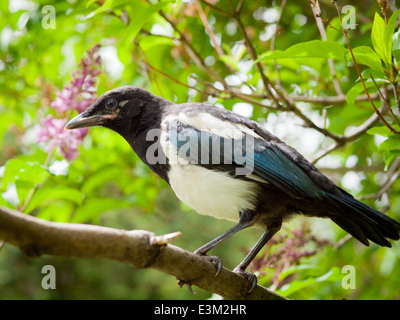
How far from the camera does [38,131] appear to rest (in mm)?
3283

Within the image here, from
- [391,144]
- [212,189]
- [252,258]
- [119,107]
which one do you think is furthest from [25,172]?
[391,144]

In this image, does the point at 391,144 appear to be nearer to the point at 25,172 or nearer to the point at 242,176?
the point at 242,176

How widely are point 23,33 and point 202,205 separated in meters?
2.57

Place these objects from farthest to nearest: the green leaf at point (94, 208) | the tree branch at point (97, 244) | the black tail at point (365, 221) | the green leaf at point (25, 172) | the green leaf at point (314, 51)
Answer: the green leaf at point (94, 208), the green leaf at point (25, 172), the black tail at point (365, 221), the green leaf at point (314, 51), the tree branch at point (97, 244)

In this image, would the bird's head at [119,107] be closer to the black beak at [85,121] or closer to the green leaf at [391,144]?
the black beak at [85,121]

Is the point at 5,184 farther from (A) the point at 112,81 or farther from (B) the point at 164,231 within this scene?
(B) the point at 164,231

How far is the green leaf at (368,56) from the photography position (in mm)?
2309

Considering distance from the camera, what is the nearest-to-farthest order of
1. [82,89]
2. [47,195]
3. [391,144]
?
[391,144] < [47,195] < [82,89]

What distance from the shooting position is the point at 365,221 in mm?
2725

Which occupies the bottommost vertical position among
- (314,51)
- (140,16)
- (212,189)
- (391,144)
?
(212,189)

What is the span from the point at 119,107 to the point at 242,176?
893mm

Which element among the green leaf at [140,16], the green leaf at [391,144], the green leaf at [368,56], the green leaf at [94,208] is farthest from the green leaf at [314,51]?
the green leaf at [94,208]

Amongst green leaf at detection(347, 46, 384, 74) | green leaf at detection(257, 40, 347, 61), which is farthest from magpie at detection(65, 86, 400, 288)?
green leaf at detection(347, 46, 384, 74)

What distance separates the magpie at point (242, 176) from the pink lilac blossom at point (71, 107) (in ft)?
0.86
